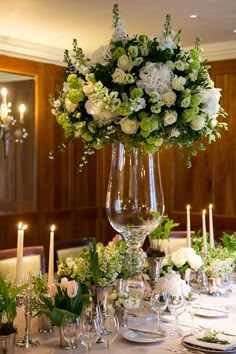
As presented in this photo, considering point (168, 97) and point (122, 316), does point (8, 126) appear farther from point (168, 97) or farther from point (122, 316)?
point (122, 316)

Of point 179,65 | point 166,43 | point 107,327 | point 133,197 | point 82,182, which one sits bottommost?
point 107,327

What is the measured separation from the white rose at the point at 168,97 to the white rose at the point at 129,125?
15 cm

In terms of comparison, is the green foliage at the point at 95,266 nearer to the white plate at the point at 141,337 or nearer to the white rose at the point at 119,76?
the white plate at the point at 141,337

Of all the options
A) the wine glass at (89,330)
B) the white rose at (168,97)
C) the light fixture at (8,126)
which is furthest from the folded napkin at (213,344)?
the light fixture at (8,126)

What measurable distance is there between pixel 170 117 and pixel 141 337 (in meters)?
0.94

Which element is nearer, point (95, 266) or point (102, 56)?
point (95, 266)

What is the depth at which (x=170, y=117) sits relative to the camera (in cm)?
264

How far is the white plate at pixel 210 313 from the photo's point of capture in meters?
2.71

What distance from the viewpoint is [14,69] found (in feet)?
19.2

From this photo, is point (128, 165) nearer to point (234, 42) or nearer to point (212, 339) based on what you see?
point (212, 339)

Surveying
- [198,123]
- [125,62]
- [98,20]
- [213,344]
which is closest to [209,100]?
[198,123]

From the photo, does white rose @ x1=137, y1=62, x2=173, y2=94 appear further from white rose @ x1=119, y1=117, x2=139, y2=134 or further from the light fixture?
the light fixture

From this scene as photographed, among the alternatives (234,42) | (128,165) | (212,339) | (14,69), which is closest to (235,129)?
(234,42)

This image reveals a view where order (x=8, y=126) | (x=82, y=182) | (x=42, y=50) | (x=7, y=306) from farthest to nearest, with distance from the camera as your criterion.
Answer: (x=82, y=182)
(x=42, y=50)
(x=8, y=126)
(x=7, y=306)
